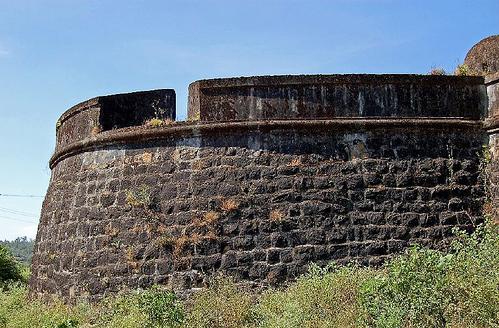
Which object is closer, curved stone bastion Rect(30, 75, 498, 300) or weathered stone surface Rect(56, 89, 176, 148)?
curved stone bastion Rect(30, 75, 498, 300)

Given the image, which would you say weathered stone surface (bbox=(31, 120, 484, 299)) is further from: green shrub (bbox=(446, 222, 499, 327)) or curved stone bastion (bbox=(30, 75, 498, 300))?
green shrub (bbox=(446, 222, 499, 327))

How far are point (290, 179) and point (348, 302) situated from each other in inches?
84.9

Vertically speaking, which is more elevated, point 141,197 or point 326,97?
point 326,97

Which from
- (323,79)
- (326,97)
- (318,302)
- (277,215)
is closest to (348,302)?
(318,302)

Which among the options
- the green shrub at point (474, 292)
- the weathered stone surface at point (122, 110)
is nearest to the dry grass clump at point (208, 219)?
the weathered stone surface at point (122, 110)

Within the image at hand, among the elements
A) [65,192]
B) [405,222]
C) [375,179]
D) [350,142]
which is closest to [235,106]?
[350,142]

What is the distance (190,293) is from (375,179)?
2751mm

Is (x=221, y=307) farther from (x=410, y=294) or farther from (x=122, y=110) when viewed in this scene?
(x=122, y=110)

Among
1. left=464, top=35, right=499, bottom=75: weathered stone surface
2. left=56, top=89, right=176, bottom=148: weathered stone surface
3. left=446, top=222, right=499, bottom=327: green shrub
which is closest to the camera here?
left=446, top=222, right=499, bottom=327: green shrub

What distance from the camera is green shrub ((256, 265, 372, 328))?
5.36 meters

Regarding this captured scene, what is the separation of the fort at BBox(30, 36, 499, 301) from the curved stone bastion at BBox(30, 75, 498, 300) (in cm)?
1

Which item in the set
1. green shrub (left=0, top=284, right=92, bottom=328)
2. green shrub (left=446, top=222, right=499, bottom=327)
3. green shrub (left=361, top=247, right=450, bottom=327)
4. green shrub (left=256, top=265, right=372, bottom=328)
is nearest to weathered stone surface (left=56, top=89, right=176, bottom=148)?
green shrub (left=0, top=284, right=92, bottom=328)

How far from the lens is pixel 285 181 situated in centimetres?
752

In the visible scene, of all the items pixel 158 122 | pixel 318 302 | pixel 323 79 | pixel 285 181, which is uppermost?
pixel 323 79
